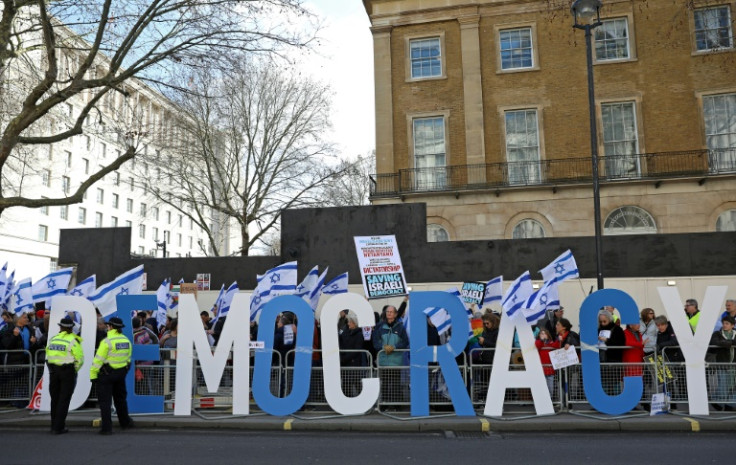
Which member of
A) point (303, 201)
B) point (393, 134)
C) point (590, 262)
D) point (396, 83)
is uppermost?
point (396, 83)

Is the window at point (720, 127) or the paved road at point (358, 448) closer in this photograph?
the paved road at point (358, 448)

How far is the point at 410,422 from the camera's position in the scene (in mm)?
9703

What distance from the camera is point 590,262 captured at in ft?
61.5

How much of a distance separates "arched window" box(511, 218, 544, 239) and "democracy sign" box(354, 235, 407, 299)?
14.6 metres

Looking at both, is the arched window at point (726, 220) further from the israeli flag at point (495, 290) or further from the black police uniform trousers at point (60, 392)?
the black police uniform trousers at point (60, 392)

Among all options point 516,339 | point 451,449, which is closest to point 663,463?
point 451,449

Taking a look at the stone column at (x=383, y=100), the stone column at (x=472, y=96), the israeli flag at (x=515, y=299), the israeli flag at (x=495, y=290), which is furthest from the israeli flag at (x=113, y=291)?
the stone column at (x=472, y=96)

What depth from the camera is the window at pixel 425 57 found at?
93.0ft

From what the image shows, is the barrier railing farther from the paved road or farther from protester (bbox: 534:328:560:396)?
the paved road

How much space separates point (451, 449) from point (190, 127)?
24440 millimetres

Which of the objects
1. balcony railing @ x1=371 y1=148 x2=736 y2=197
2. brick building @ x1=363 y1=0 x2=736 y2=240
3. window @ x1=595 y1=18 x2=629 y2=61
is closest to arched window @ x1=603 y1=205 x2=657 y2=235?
brick building @ x1=363 y1=0 x2=736 y2=240

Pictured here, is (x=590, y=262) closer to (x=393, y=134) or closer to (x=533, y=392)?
(x=533, y=392)

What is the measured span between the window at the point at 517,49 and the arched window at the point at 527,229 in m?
7.28

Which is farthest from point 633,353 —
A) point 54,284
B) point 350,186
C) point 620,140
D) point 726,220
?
point 350,186
